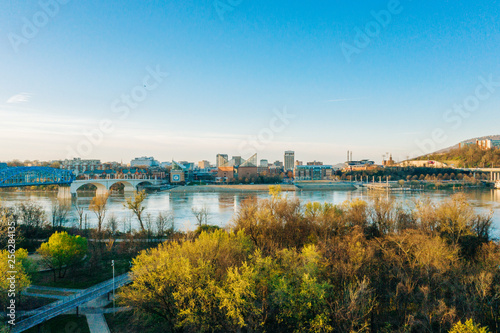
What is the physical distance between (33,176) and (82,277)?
84.4 ft

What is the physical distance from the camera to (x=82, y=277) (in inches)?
305

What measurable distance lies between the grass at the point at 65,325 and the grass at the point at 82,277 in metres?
1.52

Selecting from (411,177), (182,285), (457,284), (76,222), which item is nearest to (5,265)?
(182,285)

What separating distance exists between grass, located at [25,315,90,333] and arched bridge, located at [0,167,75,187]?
22.4 m

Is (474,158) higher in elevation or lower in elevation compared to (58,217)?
higher

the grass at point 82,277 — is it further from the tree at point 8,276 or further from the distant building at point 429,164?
the distant building at point 429,164

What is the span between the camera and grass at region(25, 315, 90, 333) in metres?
5.23

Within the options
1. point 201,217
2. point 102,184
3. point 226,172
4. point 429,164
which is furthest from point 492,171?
point 102,184

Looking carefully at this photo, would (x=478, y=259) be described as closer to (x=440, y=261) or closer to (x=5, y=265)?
(x=440, y=261)

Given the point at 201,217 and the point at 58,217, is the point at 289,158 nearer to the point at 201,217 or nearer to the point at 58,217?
the point at 201,217

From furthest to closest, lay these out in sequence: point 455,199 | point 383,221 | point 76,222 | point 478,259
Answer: point 76,222 → point 383,221 → point 455,199 → point 478,259

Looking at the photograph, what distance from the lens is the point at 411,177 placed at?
4359cm

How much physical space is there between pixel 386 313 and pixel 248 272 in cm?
237

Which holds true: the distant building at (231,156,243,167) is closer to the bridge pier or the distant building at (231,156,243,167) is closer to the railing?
the bridge pier
